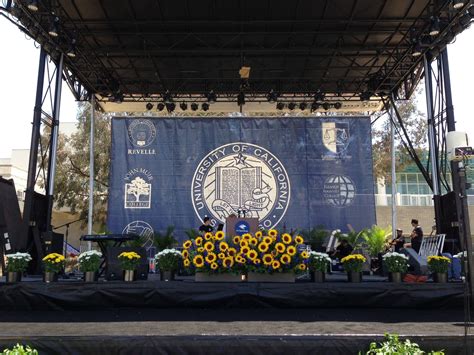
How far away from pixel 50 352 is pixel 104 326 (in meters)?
0.57

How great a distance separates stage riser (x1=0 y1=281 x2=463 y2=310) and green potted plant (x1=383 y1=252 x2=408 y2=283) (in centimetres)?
36

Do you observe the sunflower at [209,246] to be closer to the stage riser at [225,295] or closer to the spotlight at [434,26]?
the stage riser at [225,295]

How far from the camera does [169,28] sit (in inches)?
408

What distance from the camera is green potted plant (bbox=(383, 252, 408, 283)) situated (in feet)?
17.4

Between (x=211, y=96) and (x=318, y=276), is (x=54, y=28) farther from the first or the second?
(x=318, y=276)

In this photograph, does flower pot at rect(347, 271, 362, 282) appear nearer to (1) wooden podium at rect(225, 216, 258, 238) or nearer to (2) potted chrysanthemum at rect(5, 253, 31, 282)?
(1) wooden podium at rect(225, 216, 258, 238)

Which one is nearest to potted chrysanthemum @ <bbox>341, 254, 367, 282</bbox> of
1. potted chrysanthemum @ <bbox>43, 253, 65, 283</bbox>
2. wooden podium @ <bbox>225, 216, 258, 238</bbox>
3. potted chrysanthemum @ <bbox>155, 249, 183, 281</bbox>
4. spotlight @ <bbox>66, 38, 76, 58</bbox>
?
potted chrysanthemum @ <bbox>155, 249, 183, 281</bbox>

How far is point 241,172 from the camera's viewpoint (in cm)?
1120

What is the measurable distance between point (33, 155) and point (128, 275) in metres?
5.26

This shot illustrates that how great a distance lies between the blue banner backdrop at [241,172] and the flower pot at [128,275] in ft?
18.6

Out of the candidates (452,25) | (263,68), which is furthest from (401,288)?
(263,68)

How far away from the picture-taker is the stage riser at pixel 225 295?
4.89 meters

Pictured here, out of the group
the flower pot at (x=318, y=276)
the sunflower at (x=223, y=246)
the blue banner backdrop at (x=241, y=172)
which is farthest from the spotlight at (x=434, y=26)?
the sunflower at (x=223, y=246)

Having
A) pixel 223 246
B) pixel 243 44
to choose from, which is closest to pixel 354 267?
pixel 223 246
